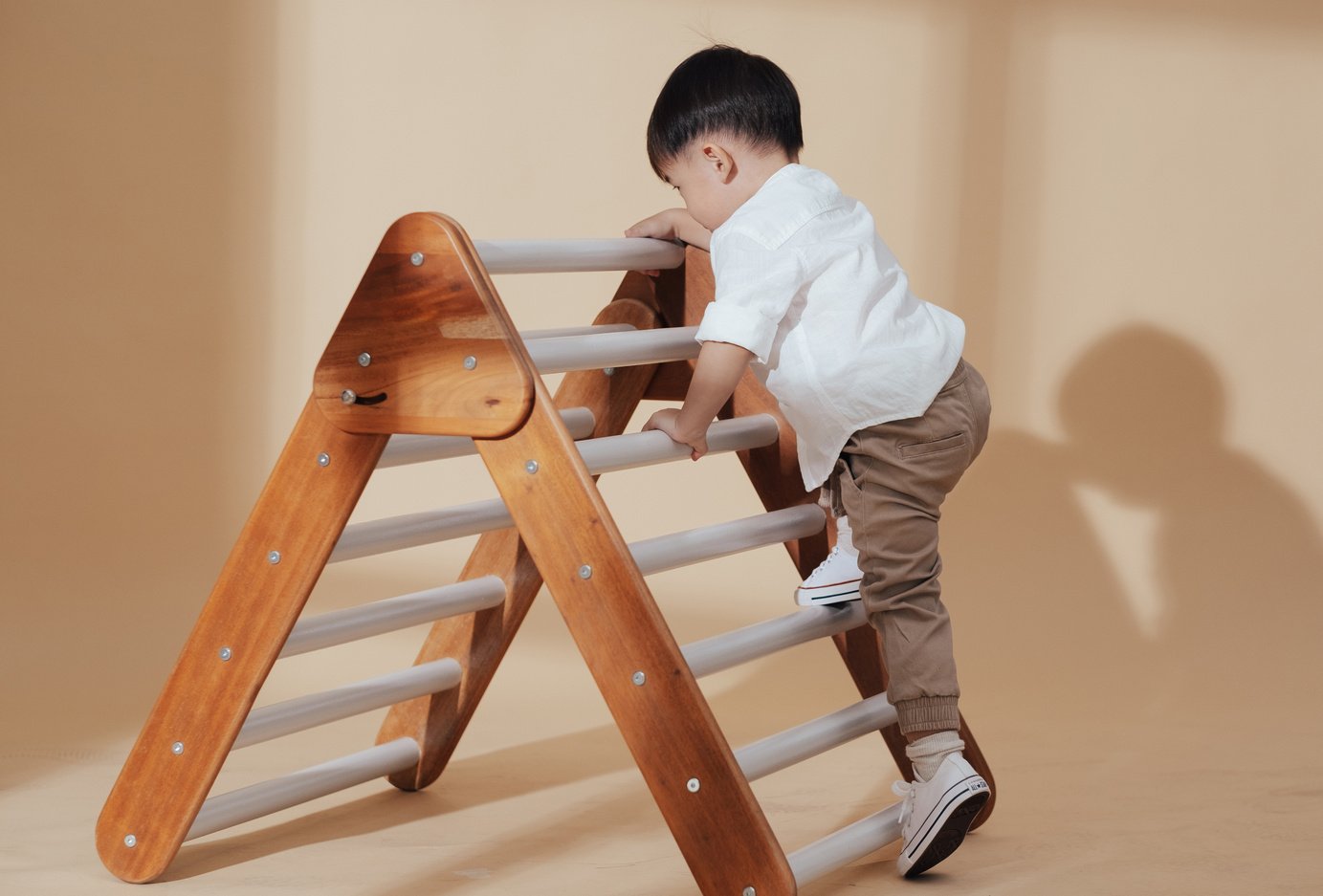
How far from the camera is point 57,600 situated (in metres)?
2.96

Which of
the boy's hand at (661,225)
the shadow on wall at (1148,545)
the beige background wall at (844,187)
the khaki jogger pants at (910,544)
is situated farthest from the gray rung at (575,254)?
the shadow on wall at (1148,545)

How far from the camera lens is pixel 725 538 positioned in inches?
72.3

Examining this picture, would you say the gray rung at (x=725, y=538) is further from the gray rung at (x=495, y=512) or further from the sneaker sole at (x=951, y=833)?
the sneaker sole at (x=951, y=833)

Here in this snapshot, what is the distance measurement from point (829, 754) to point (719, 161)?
39.3 inches

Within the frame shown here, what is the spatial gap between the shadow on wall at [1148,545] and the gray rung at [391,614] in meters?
1.13

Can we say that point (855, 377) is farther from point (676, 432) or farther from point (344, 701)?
point (344, 701)

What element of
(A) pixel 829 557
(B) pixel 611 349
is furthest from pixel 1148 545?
(B) pixel 611 349

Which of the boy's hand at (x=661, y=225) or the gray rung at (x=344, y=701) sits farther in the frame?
the boy's hand at (x=661, y=225)

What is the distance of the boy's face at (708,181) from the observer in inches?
73.4

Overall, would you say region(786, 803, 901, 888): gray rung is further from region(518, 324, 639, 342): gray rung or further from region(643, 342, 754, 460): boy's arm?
region(518, 324, 639, 342): gray rung

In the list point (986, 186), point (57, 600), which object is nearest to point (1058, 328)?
point (986, 186)

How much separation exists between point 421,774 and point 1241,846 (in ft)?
3.49

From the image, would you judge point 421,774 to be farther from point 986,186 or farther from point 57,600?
point 986,186

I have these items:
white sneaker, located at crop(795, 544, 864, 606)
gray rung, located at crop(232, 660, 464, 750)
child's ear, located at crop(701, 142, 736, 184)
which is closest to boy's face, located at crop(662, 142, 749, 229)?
child's ear, located at crop(701, 142, 736, 184)
